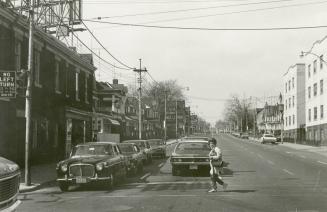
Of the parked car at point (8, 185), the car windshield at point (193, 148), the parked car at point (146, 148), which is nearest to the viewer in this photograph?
the parked car at point (8, 185)

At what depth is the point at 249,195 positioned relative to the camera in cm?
1435

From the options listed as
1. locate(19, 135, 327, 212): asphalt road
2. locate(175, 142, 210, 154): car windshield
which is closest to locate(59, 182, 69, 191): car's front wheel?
locate(19, 135, 327, 212): asphalt road

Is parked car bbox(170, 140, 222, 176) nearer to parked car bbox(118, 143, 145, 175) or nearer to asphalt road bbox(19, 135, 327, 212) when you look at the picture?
asphalt road bbox(19, 135, 327, 212)

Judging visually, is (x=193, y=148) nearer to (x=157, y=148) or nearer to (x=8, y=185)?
(x=157, y=148)

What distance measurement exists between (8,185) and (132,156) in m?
15.4

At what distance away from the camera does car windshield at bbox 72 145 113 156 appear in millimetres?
17911

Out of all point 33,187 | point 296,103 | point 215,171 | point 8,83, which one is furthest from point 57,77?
point 296,103

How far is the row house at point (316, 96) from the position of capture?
62.7 m

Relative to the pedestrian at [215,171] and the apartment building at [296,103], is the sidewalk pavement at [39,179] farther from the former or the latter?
the apartment building at [296,103]

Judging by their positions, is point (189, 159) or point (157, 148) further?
point (157, 148)

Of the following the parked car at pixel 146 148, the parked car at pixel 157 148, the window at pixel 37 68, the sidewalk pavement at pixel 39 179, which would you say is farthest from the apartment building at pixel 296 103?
the sidewalk pavement at pixel 39 179

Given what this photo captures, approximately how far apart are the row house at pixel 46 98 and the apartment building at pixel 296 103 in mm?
45676

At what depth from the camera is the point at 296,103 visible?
266 feet

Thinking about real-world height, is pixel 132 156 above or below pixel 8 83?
below
